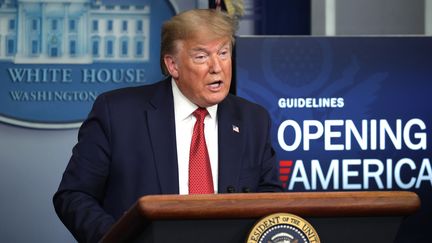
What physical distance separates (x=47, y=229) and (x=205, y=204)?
9.30 ft

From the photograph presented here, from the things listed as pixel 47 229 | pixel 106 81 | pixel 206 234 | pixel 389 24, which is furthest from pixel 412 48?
pixel 206 234

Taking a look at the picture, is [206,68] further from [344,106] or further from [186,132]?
[344,106]

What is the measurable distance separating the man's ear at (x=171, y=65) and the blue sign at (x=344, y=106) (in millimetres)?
1072

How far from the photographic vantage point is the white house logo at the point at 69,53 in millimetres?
4293

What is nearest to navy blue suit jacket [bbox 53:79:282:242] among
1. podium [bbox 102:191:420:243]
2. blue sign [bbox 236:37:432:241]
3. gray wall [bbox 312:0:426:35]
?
podium [bbox 102:191:420:243]

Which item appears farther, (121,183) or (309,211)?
(121,183)

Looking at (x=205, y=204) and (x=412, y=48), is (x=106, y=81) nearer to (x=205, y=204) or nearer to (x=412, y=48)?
(x=412, y=48)

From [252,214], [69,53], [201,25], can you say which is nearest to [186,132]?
[201,25]

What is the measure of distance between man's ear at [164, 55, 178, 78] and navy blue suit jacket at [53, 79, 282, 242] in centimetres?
5

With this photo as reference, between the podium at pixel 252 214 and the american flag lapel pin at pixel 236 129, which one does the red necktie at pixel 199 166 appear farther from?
the podium at pixel 252 214

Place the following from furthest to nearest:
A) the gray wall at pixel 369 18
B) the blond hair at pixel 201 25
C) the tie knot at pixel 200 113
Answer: the gray wall at pixel 369 18 → the tie knot at pixel 200 113 → the blond hair at pixel 201 25

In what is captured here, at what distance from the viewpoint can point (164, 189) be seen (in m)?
2.38

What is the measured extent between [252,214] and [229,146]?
0.83 meters

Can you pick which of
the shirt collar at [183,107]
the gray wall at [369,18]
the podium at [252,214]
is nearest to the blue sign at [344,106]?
the gray wall at [369,18]
